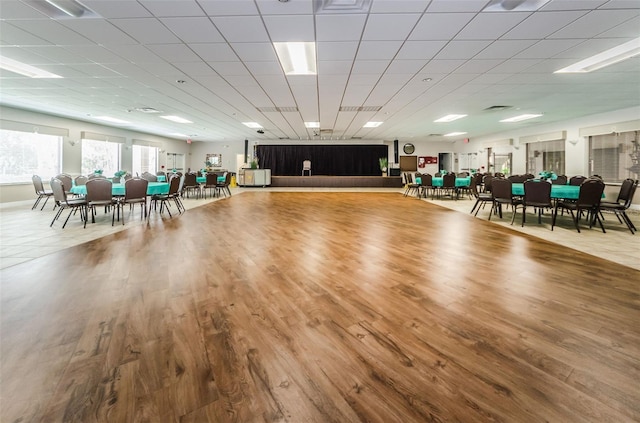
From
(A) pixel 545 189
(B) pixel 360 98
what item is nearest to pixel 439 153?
(B) pixel 360 98

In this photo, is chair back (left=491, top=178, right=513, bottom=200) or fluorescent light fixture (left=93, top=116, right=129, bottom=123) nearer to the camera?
chair back (left=491, top=178, right=513, bottom=200)

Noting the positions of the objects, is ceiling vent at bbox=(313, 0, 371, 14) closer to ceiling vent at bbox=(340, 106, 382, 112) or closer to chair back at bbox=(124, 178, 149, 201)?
chair back at bbox=(124, 178, 149, 201)

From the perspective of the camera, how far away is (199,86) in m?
6.54

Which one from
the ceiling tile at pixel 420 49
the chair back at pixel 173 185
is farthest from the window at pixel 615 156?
the chair back at pixel 173 185

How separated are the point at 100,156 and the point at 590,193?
1648cm

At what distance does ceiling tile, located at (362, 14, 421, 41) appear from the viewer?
3.55m

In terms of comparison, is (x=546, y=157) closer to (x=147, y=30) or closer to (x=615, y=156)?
(x=615, y=156)

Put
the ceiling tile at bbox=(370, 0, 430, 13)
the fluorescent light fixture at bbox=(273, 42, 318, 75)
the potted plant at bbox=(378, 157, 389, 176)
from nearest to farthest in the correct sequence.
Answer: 1. the ceiling tile at bbox=(370, 0, 430, 13)
2. the fluorescent light fixture at bbox=(273, 42, 318, 75)
3. the potted plant at bbox=(378, 157, 389, 176)

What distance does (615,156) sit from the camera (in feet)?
30.5

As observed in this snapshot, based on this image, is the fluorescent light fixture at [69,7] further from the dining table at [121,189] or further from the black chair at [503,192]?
the black chair at [503,192]

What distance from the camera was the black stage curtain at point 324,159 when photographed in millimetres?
19250

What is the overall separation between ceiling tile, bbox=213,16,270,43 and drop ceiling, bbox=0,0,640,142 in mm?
24

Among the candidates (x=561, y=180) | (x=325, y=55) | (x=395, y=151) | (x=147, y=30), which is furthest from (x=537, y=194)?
(x=395, y=151)

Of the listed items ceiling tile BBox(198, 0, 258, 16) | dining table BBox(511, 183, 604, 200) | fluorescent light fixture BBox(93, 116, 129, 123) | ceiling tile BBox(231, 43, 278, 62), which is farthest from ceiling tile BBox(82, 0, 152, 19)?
fluorescent light fixture BBox(93, 116, 129, 123)
